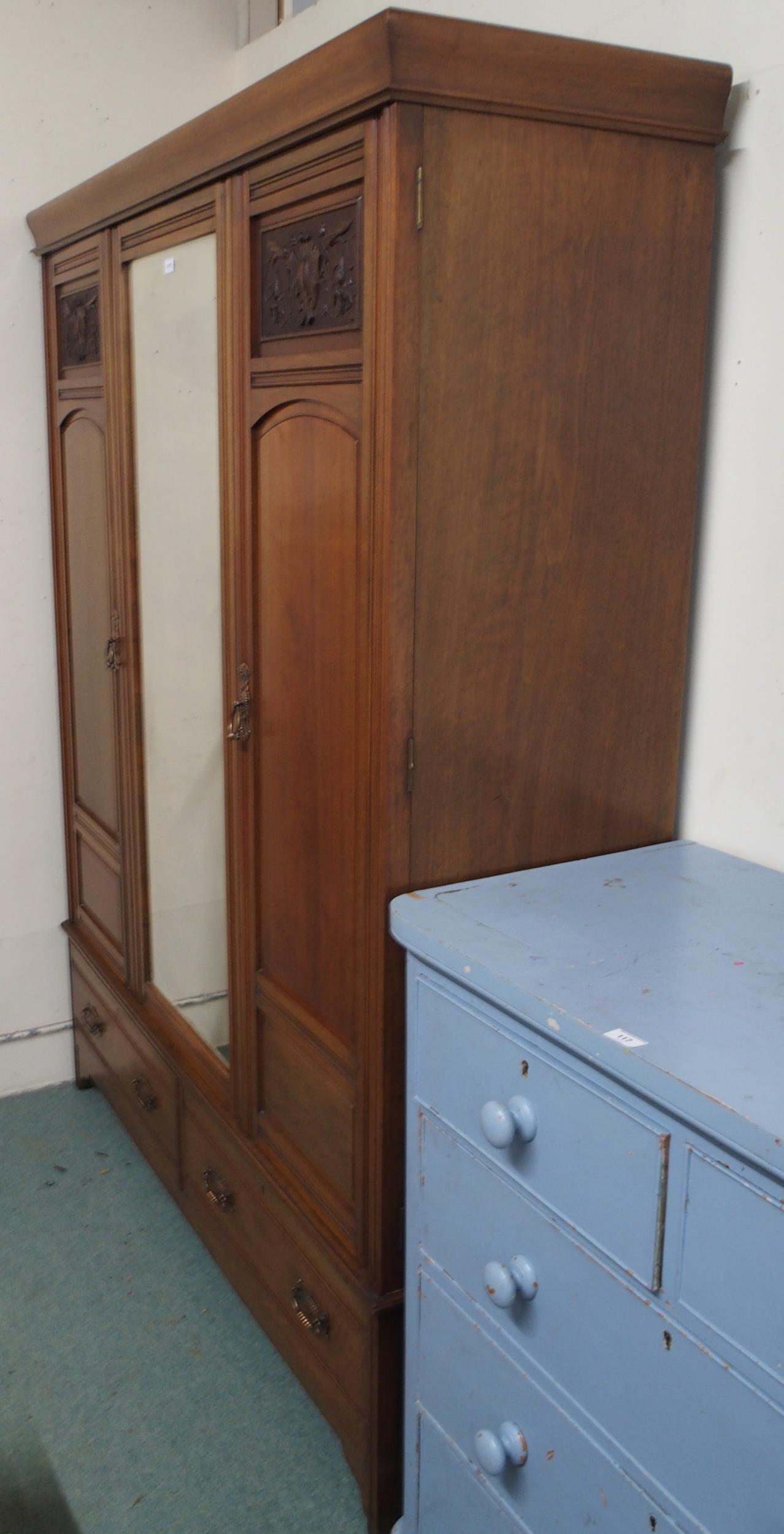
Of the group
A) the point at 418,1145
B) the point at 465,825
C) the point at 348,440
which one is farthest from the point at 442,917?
the point at 348,440

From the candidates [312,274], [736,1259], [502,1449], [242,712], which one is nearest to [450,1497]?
[502,1449]

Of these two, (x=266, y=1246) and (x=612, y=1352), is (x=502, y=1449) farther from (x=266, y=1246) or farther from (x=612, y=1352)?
(x=266, y=1246)

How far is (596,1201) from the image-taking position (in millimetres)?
1140

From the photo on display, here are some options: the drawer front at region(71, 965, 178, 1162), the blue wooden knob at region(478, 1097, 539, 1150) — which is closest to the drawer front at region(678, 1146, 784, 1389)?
the blue wooden knob at region(478, 1097, 539, 1150)

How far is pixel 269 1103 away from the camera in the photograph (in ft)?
6.31

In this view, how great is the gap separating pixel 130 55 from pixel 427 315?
1723 millimetres

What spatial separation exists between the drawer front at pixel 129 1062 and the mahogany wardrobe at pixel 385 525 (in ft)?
0.80

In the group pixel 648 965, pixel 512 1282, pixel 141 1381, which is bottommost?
pixel 141 1381

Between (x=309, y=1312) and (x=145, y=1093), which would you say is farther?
(x=145, y=1093)

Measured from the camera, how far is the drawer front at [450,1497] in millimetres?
1378

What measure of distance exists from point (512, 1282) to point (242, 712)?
897mm

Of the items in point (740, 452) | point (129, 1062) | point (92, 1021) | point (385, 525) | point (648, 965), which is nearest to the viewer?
point (648, 965)

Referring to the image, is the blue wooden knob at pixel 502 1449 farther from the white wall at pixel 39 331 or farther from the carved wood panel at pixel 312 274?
the white wall at pixel 39 331

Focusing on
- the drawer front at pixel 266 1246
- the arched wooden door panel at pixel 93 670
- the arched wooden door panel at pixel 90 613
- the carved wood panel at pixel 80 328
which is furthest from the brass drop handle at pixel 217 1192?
the carved wood panel at pixel 80 328
